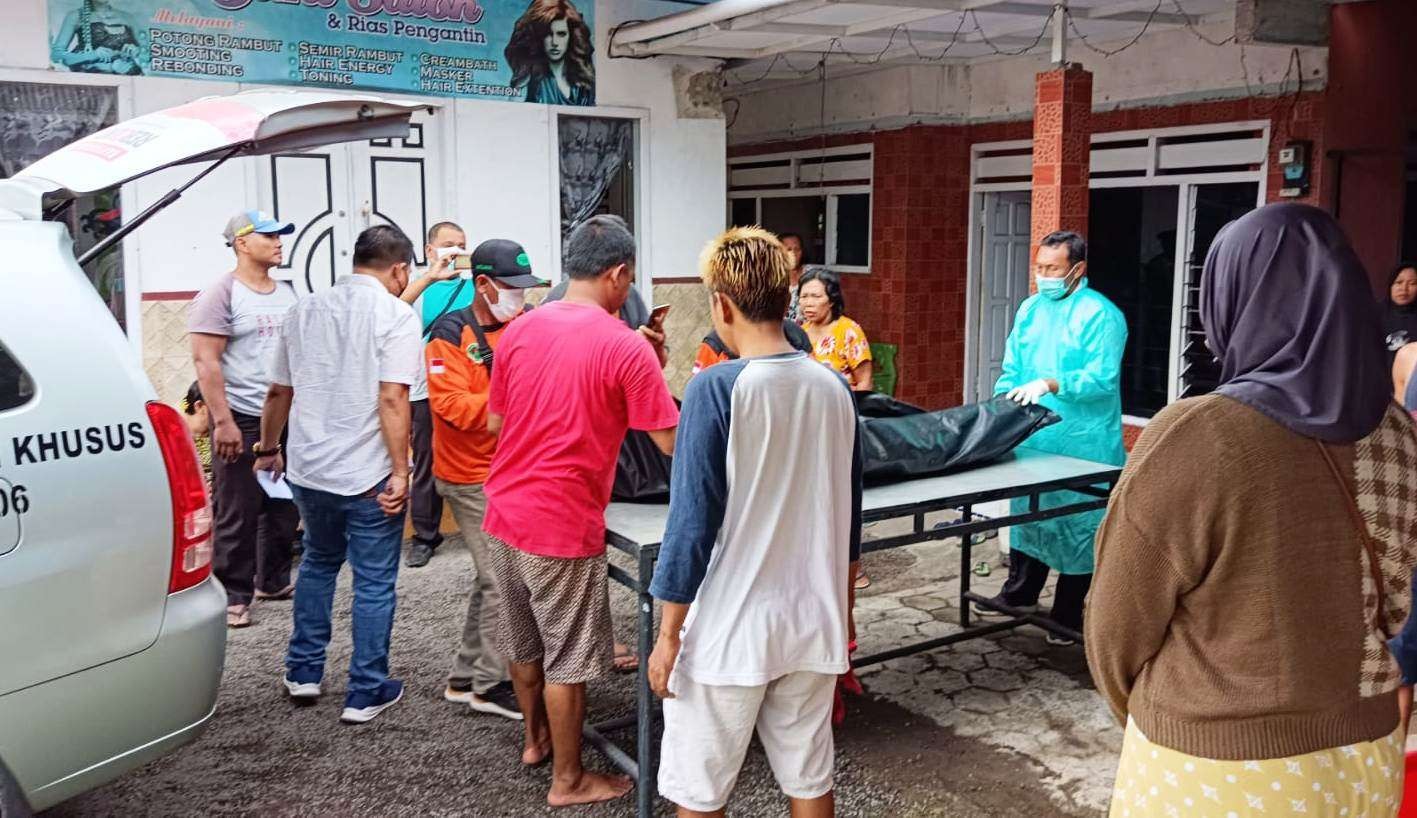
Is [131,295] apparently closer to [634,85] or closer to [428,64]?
[428,64]

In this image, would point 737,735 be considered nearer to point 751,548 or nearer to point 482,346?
point 751,548

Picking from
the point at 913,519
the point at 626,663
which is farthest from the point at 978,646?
the point at 626,663

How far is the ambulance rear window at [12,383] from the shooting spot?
2.99 meters

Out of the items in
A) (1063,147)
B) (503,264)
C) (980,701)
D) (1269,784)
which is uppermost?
(1063,147)

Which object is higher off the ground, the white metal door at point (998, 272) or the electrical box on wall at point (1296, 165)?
the electrical box on wall at point (1296, 165)

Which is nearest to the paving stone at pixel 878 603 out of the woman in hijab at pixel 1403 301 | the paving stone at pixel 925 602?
the paving stone at pixel 925 602

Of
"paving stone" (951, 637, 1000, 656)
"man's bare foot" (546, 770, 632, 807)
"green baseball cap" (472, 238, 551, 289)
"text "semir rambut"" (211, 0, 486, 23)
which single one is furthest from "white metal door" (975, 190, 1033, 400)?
"man's bare foot" (546, 770, 632, 807)

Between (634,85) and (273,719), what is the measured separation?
6038mm

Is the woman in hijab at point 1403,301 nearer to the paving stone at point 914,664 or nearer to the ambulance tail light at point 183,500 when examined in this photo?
the paving stone at point 914,664

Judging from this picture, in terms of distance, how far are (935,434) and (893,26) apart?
4243 mm

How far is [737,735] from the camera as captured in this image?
10.2 ft

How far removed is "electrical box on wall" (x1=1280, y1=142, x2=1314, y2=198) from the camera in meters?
8.05

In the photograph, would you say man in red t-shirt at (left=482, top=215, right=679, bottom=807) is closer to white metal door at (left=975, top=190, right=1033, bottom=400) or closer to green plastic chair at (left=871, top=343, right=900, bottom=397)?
green plastic chair at (left=871, top=343, right=900, bottom=397)

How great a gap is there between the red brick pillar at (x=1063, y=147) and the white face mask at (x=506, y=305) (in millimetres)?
3769
